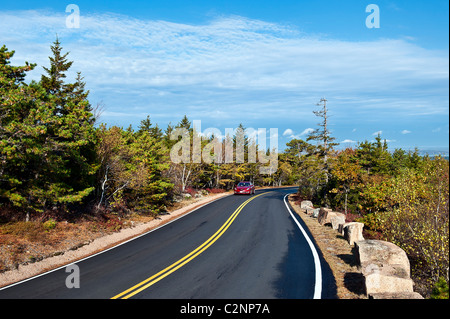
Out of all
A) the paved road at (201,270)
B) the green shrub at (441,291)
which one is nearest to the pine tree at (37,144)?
the paved road at (201,270)

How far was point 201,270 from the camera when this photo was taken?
32.2 ft

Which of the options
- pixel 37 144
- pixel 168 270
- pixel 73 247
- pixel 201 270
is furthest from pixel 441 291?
pixel 37 144

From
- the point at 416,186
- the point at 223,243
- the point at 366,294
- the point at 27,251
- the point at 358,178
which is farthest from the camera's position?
the point at 358,178

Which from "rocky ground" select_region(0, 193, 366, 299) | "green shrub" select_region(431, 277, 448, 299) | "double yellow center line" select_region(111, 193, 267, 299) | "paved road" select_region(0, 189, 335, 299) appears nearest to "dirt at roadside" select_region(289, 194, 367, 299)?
"rocky ground" select_region(0, 193, 366, 299)

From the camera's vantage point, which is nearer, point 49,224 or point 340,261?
point 340,261

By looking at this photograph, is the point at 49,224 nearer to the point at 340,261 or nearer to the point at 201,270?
the point at 201,270

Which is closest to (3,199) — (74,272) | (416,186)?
(74,272)

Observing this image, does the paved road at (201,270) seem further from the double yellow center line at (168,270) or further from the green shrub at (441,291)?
the green shrub at (441,291)

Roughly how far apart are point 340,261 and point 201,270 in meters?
5.19

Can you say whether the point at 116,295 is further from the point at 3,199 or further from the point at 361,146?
the point at 361,146

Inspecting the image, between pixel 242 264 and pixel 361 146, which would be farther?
pixel 361 146

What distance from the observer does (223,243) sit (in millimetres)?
13641

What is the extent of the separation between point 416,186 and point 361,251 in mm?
7604

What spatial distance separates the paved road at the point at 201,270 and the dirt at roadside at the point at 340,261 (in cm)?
34
